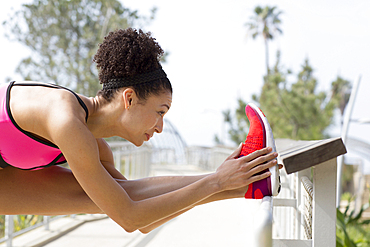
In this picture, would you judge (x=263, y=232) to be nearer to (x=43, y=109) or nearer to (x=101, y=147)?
(x=43, y=109)

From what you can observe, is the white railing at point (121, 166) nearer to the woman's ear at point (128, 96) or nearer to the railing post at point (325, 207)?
the woman's ear at point (128, 96)

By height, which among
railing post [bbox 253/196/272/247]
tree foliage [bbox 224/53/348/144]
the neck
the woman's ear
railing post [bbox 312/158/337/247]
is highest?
tree foliage [bbox 224/53/348/144]

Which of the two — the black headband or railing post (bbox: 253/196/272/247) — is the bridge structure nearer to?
railing post (bbox: 253/196/272/247)

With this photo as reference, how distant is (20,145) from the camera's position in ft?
5.02

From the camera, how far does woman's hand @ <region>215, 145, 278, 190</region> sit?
1.34 metres

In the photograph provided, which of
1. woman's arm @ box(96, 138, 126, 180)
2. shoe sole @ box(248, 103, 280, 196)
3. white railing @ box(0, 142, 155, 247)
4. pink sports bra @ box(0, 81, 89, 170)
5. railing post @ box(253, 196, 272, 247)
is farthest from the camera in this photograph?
white railing @ box(0, 142, 155, 247)

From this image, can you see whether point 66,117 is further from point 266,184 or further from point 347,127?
point 347,127

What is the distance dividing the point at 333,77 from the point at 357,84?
67.0 ft

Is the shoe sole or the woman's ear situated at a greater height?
the woman's ear

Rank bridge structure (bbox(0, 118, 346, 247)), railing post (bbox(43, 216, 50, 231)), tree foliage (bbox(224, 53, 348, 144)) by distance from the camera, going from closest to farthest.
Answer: bridge structure (bbox(0, 118, 346, 247)) < railing post (bbox(43, 216, 50, 231)) < tree foliage (bbox(224, 53, 348, 144))

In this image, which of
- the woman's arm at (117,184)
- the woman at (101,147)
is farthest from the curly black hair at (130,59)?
the woman's arm at (117,184)

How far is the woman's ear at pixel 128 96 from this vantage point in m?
1.49

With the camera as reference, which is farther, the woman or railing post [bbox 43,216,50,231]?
railing post [bbox 43,216,50,231]

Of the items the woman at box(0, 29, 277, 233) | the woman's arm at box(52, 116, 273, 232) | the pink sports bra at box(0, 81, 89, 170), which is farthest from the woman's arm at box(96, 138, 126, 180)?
the woman's arm at box(52, 116, 273, 232)
